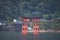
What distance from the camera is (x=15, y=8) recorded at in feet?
68.6

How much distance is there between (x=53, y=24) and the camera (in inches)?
687

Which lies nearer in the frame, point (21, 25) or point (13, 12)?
point (21, 25)

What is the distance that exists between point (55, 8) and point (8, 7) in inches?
147

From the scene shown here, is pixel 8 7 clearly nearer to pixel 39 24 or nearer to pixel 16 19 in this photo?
pixel 16 19

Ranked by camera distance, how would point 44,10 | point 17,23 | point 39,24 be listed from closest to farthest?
point 39,24 → point 17,23 → point 44,10

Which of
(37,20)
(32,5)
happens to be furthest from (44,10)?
(37,20)

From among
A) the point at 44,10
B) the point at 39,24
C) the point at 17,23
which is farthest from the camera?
the point at 44,10

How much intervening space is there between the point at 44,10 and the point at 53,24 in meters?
2.88

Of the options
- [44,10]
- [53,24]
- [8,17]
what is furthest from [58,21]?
[8,17]

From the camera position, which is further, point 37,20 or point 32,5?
point 32,5

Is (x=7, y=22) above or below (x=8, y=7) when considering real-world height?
below

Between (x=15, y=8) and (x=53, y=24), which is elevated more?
(x=15, y=8)

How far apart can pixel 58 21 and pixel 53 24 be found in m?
0.70

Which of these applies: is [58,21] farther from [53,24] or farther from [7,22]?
[7,22]
